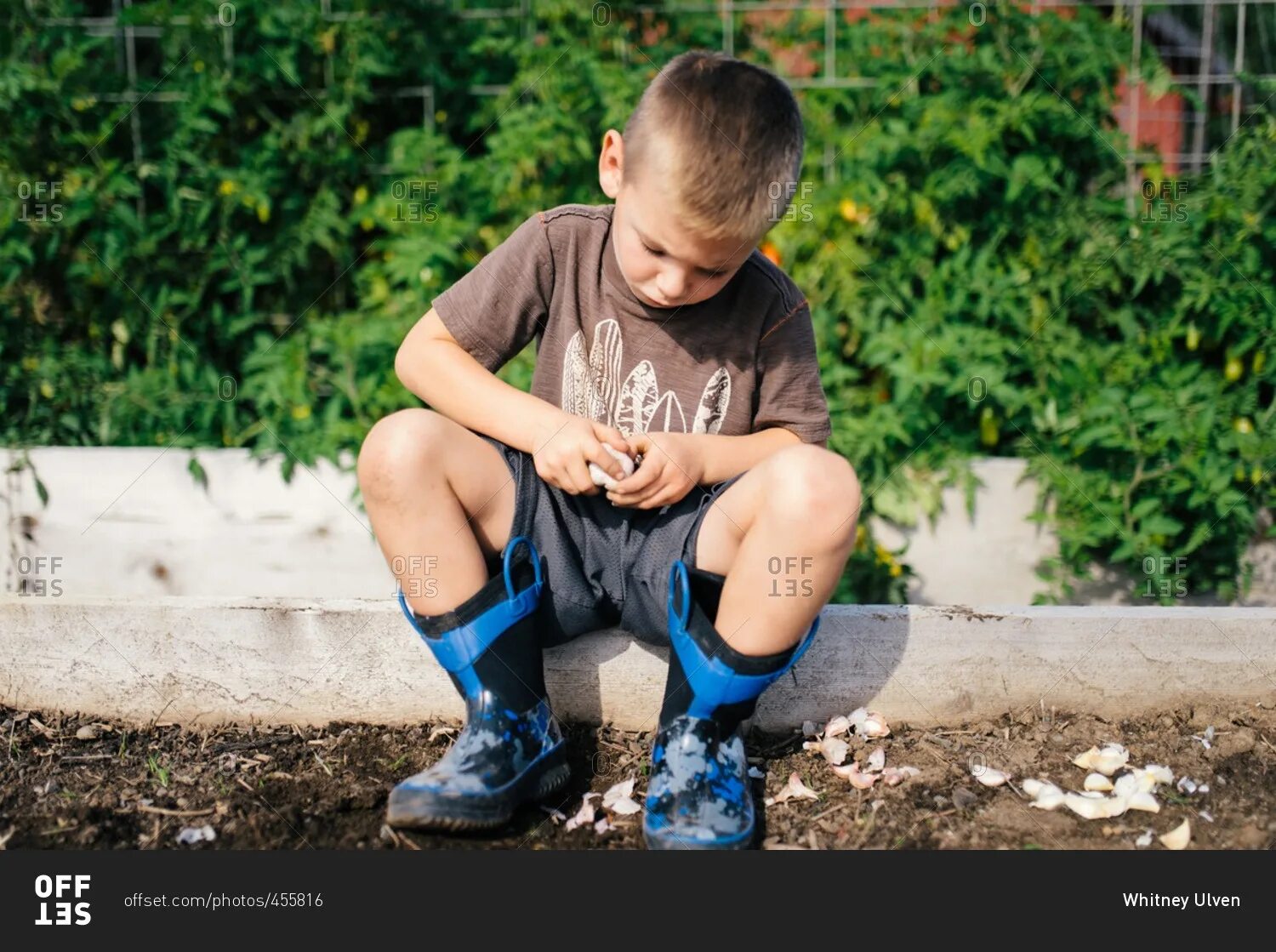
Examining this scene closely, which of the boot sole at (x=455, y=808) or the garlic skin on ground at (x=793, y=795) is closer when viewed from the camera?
the boot sole at (x=455, y=808)

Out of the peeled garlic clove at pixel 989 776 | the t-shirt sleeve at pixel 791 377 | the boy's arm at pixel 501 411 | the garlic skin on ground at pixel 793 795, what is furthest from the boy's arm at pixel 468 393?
the peeled garlic clove at pixel 989 776

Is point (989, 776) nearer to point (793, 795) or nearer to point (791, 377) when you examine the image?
point (793, 795)

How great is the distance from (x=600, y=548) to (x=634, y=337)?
333 mm

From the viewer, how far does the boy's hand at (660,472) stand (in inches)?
63.1

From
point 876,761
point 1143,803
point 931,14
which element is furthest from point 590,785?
point 931,14

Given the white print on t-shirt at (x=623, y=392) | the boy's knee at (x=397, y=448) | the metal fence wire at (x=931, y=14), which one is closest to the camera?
the boy's knee at (x=397, y=448)

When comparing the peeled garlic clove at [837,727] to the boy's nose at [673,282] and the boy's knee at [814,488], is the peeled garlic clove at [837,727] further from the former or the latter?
the boy's nose at [673,282]

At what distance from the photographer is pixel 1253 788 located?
1.66 metres

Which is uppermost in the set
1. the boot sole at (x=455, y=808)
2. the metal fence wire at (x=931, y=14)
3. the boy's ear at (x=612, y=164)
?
the metal fence wire at (x=931, y=14)

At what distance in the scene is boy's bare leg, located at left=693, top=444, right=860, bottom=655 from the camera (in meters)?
1.54

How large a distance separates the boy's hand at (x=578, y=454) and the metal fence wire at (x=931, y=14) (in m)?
1.68

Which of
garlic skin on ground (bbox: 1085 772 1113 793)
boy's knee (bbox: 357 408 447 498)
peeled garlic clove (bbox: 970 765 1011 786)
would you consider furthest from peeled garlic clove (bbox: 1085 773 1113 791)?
boy's knee (bbox: 357 408 447 498)

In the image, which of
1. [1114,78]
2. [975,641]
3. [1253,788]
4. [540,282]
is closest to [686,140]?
[540,282]

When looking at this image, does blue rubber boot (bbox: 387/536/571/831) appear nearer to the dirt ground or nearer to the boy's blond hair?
the dirt ground
